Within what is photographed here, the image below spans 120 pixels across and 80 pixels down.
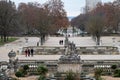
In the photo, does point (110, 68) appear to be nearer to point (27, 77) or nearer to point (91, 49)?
point (27, 77)

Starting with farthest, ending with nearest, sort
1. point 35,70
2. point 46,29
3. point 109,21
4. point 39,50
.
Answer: point 109,21 → point 46,29 → point 39,50 → point 35,70

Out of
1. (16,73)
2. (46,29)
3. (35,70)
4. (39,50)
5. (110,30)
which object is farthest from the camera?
(110,30)

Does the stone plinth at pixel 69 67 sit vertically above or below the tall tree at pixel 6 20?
below

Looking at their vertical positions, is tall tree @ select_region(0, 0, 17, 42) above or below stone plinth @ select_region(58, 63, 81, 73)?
above

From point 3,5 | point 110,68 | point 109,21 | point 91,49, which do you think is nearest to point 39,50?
point 91,49

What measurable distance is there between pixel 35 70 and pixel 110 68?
228 inches

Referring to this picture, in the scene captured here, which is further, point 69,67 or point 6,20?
point 6,20

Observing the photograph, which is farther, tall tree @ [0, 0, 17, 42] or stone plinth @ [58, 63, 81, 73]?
tall tree @ [0, 0, 17, 42]

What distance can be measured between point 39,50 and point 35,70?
24.7 metres

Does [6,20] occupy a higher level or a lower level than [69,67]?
higher

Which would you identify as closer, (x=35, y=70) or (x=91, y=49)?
(x=35, y=70)

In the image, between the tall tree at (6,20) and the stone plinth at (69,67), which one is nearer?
the stone plinth at (69,67)

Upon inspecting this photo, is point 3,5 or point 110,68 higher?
point 3,5

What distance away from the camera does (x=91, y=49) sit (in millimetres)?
57750
